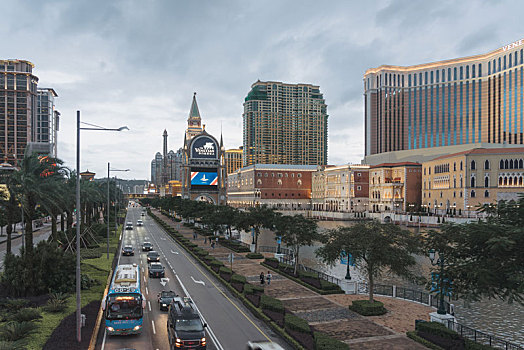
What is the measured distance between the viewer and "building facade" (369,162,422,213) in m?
133

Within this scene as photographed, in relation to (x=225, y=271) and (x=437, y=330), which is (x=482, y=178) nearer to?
(x=225, y=271)

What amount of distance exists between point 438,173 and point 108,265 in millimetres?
104854

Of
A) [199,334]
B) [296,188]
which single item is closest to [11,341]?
[199,334]

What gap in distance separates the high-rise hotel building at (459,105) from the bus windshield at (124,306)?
496 feet

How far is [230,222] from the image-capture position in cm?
6681

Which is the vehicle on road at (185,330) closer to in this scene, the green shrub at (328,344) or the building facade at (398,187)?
the green shrub at (328,344)

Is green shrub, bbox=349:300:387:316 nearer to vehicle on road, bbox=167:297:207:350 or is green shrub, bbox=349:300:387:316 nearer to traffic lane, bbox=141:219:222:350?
traffic lane, bbox=141:219:222:350

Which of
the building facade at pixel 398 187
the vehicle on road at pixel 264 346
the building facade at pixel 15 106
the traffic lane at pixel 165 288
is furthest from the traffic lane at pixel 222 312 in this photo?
the building facade at pixel 15 106

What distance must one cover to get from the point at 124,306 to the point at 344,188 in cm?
13013

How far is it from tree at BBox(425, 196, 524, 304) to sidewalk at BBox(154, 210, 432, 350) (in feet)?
16.5

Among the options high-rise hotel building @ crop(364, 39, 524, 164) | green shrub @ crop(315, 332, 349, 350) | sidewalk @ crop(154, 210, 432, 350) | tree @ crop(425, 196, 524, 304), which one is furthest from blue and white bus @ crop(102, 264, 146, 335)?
high-rise hotel building @ crop(364, 39, 524, 164)

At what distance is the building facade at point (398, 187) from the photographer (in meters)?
133

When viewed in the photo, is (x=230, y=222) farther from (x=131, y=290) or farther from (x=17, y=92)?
(x=17, y=92)

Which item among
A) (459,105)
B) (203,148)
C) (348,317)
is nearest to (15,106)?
(203,148)
